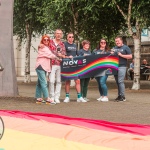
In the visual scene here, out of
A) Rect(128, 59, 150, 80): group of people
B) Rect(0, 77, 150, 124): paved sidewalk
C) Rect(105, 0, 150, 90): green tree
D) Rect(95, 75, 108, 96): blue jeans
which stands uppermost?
Rect(105, 0, 150, 90): green tree

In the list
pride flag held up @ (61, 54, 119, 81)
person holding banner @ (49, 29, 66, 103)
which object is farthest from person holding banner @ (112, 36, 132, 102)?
person holding banner @ (49, 29, 66, 103)

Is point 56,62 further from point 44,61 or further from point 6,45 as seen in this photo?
point 6,45

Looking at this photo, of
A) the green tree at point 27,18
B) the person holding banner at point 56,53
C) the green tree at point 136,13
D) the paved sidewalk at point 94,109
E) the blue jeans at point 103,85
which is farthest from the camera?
the green tree at point 27,18

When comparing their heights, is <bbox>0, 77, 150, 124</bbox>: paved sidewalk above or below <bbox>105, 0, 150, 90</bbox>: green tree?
below

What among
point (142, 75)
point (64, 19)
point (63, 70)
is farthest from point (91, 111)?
point (142, 75)

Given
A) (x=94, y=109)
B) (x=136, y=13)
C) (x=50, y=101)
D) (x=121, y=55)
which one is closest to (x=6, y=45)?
(x=50, y=101)

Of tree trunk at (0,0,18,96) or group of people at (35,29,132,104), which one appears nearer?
group of people at (35,29,132,104)

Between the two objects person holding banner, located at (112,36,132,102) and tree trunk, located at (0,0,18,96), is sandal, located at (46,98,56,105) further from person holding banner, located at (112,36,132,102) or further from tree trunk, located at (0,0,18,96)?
tree trunk, located at (0,0,18,96)

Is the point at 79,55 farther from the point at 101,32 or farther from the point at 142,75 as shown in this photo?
the point at 142,75

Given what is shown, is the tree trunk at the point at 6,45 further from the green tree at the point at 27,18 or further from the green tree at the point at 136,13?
the green tree at the point at 27,18

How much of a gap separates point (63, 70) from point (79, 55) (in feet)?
2.03

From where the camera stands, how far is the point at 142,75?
3862 centimetres

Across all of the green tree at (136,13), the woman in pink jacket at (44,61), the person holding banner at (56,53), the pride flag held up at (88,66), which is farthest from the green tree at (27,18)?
the woman in pink jacket at (44,61)

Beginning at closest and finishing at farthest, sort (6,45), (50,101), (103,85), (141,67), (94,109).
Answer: (94,109) < (50,101) < (103,85) < (6,45) < (141,67)
